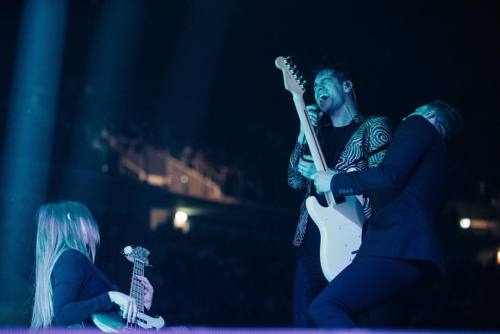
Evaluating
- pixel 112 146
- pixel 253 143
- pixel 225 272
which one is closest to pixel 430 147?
pixel 225 272

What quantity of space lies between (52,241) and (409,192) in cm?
161

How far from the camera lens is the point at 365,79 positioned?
27.8ft

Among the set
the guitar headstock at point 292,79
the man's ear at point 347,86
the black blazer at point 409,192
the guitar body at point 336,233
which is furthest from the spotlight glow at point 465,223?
the black blazer at point 409,192

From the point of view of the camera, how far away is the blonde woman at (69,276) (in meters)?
3.23

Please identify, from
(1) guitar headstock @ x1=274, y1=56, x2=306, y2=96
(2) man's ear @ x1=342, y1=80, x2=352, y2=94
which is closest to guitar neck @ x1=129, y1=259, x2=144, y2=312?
(1) guitar headstock @ x1=274, y1=56, x2=306, y2=96

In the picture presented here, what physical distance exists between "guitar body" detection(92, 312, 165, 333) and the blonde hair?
0.24 metres

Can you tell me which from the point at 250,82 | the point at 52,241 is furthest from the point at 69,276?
the point at 250,82

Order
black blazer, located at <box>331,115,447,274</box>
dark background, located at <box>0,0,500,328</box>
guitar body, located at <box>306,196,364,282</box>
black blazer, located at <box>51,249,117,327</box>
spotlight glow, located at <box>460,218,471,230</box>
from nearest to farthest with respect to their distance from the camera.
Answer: black blazer, located at <box>331,115,447,274</box>, guitar body, located at <box>306,196,364,282</box>, black blazer, located at <box>51,249,117,327</box>, dark background, located at <box>0,0,500,328</box>, spotlight glow, located at <box>460,218,471,230</box>

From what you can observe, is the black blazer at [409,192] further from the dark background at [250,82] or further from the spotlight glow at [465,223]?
the spotlight glow at [465,223]

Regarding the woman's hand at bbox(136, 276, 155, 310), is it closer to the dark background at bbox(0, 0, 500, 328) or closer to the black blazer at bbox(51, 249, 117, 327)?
the black blazer at bbox(51, 249, 117, 327)

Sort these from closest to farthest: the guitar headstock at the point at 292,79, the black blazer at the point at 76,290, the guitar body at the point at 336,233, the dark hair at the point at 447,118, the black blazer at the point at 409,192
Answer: the black blazer at the point at 409,192 → the dark hair at the point at 447,118 → the guitar body at the point at 336,233 → the black blazer at the point at 76,290 → the guitar headstock at the point at 292,79

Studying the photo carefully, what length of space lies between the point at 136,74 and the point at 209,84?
3.05ft

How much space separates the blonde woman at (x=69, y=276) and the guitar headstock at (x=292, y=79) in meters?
1.11

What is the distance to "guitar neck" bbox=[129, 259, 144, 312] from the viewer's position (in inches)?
133
